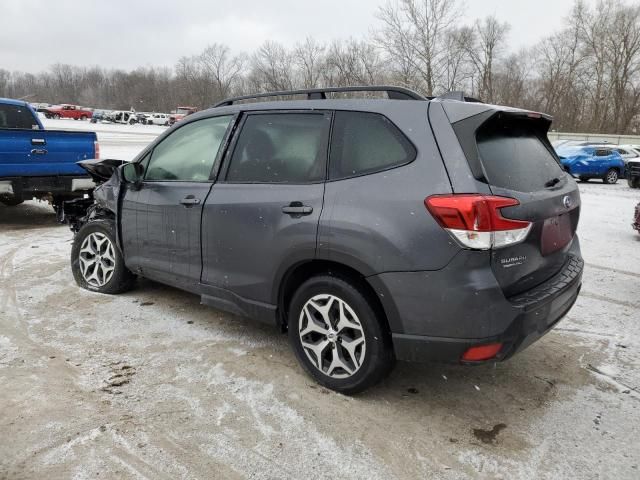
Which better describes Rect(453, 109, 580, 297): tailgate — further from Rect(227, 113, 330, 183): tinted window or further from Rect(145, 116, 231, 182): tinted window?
Rect(145, 116, 231, 182): tinted window

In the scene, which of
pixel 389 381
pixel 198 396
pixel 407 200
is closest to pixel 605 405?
pixel 389 381

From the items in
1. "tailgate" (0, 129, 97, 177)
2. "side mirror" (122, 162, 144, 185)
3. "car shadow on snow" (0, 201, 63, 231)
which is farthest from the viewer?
"car shadow on snow" (0, 201, 63, 231)

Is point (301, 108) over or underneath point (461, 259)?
over

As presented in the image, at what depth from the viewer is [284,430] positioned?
9.04 feet

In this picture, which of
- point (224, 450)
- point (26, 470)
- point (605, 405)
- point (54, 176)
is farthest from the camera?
point (54, 176)

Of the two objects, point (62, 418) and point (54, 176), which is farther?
point (54, 176)

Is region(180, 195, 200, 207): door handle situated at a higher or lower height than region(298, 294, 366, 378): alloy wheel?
higher

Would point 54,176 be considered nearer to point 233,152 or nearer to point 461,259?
point 233,152

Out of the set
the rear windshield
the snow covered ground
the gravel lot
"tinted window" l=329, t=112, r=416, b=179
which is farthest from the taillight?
the snow covered ground

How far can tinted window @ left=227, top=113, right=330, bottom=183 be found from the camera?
3154 mm

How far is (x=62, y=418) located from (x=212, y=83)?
98533 millimetres

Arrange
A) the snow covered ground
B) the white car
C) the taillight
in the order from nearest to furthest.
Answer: the taillight → the snow covered ground → the white car

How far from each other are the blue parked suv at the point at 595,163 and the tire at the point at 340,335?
19.5 meters

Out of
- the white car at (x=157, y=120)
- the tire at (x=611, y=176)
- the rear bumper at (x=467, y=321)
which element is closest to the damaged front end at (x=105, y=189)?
the rear bumper at (x=467, y=321)
